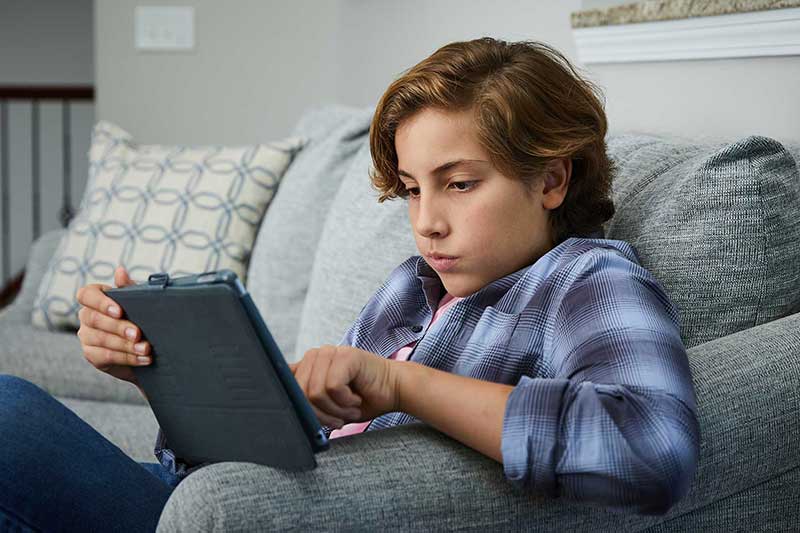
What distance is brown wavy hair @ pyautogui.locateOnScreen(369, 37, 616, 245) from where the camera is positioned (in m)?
1.03

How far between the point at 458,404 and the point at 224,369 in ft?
0.67

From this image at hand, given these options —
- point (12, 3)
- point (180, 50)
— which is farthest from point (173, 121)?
point (12, 3)

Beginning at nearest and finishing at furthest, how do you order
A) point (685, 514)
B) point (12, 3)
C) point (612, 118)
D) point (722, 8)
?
point (685, 514) → point (722, 8) → point (612, 118) → point (12, 3)

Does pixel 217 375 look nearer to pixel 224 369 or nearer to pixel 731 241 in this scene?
pixel 224 369

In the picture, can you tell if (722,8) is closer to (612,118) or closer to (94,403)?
(612,118)

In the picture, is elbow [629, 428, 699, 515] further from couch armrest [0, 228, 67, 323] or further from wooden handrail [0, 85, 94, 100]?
wooden handrail [0, 85, 94, 100]

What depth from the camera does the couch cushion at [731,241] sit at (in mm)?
1072

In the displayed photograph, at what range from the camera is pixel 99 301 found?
0.94 meters

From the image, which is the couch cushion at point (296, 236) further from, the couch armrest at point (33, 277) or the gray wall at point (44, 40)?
the gray wall at point (44, 40)

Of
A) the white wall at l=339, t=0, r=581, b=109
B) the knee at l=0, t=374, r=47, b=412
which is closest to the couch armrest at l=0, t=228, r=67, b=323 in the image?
the white wall at l=339, t=0, r=581, b=109

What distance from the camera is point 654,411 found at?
2.57 feet

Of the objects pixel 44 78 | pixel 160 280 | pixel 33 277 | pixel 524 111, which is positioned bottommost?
pixel 44 78

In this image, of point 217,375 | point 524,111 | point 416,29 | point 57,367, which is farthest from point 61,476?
point 416,29

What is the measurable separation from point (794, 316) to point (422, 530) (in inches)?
20.6
